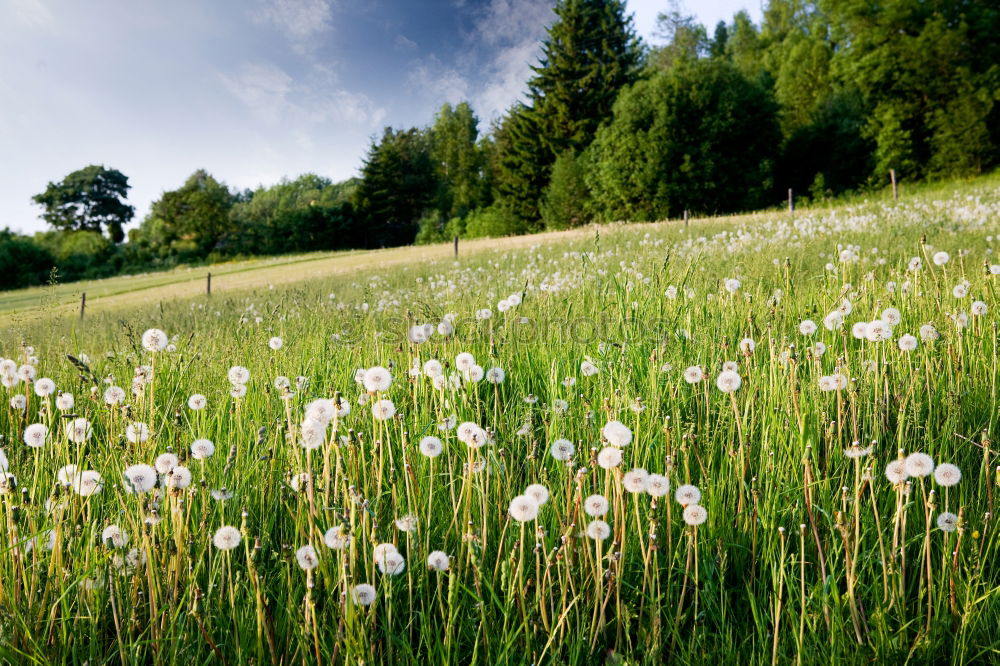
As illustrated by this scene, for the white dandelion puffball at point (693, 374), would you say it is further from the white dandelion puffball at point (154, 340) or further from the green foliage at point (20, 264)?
the green foliage at point (20, 264)

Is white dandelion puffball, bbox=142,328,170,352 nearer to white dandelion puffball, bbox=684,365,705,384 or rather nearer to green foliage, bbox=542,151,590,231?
white dandelion puffball, bbox=684,365,705,384

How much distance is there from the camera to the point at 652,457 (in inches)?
78.8

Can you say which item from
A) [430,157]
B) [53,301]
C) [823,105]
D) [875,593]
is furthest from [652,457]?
[430,157]

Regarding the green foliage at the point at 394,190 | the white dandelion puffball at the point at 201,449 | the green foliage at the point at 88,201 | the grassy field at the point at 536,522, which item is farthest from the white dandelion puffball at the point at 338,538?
the green foliage at the point at 88,201

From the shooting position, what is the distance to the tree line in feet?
118

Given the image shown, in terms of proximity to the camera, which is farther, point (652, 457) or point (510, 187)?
point (510, 187)

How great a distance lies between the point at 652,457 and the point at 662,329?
149 centimetres

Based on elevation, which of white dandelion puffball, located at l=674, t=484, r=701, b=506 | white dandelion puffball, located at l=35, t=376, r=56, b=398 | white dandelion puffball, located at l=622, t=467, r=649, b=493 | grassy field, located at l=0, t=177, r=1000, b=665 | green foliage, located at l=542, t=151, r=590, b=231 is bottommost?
grassy field, located at l=0, t=177, r=1000, b=665

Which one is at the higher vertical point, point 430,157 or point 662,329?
point 430,157

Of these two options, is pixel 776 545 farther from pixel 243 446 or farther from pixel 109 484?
pixel 109 484

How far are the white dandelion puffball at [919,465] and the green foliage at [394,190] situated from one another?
6460cm

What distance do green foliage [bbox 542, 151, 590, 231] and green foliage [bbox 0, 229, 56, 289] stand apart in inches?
1478

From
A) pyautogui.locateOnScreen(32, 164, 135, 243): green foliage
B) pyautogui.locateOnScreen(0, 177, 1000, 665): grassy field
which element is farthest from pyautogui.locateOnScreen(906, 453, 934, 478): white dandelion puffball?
pyautogui.locateOnScreen(32, 164, 135, 243): green foliage

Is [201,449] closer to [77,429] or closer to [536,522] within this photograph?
[77,429]
